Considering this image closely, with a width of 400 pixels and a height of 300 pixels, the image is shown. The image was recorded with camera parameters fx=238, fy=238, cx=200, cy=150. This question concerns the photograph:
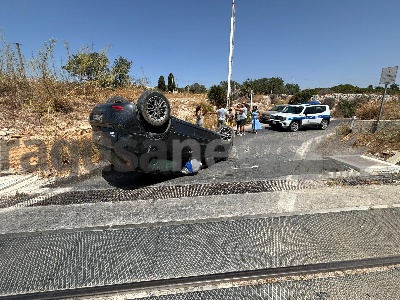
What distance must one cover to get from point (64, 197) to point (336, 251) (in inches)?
213

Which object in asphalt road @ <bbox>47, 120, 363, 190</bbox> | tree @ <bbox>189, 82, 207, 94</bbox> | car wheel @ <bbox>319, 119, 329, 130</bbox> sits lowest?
asphalt road @ <bbox>47, 120, 363, 190</bbox>

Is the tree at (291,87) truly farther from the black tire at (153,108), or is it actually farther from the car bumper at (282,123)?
the black tire at (153,108)

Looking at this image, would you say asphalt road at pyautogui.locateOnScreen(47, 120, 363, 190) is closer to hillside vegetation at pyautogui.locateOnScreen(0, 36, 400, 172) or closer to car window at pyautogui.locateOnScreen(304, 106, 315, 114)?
hillside vegetation at pyautogui.locateOnScreen(0, 36, 400, 172)

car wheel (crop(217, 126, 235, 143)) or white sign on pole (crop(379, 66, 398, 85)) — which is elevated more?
white sign on pole (crop(379, 66, 398, 85))

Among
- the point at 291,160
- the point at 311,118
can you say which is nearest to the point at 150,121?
the point at 291,160

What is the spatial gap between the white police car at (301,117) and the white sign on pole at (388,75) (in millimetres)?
4586

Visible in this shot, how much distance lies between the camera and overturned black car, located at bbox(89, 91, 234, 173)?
5184 mm

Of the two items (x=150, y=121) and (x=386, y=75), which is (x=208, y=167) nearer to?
(x=150, y=121)

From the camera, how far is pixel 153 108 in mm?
5430

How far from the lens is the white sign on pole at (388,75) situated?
10.1 metres

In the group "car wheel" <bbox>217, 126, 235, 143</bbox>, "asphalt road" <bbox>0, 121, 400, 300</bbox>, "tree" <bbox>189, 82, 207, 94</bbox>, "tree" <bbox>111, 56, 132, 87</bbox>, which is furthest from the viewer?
"tree" <bbox>189, 82, 207, 94</bbox>

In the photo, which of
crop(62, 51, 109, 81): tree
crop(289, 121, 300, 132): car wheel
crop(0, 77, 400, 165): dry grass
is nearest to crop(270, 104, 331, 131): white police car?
crop(289, 121, 300, 132): car wheel

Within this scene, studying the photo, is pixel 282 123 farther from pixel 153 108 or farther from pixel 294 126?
pixel 153 108

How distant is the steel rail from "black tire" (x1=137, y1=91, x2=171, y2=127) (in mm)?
3404
